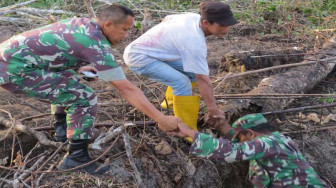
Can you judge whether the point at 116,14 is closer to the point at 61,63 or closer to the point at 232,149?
the point at 61,63

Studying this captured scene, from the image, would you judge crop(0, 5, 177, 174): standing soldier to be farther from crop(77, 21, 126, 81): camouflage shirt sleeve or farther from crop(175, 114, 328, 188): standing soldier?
crop(175, 114, 328, 188): standing soldier

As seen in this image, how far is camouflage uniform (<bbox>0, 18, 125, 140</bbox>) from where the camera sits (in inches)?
110

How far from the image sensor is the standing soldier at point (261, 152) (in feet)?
8.98

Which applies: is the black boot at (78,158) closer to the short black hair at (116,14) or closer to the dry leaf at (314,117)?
the short black hair at (116,14)

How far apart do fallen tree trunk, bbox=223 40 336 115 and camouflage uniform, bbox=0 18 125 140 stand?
62.0 inches

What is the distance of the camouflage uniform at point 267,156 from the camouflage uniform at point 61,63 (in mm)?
793

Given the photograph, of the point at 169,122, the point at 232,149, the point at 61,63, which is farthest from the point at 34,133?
the point at 232,149

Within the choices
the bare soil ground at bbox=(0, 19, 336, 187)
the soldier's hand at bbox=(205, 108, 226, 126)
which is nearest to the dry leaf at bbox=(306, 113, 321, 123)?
the bare soil ground at bbox=(0, 19, 336, 187)

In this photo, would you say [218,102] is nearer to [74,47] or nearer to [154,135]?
[154,135]

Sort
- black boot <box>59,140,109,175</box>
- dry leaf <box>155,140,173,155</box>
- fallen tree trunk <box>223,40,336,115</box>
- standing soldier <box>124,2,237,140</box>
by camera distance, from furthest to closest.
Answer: fallen tree trunk <box>223,40,336,115</box>
dry leaf <box>155,140,173,155</box>
standing soldier <box>124,2,237,140</box>
black boot <box>59,140,109,175</box>

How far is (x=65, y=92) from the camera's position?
3031mm

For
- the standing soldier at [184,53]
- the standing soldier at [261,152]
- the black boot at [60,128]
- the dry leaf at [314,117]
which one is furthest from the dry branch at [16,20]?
the standing soldier at [261,152]

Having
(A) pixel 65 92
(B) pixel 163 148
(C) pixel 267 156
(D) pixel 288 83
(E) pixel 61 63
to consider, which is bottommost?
(D) pixel 288 83

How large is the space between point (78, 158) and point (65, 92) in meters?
0.55
